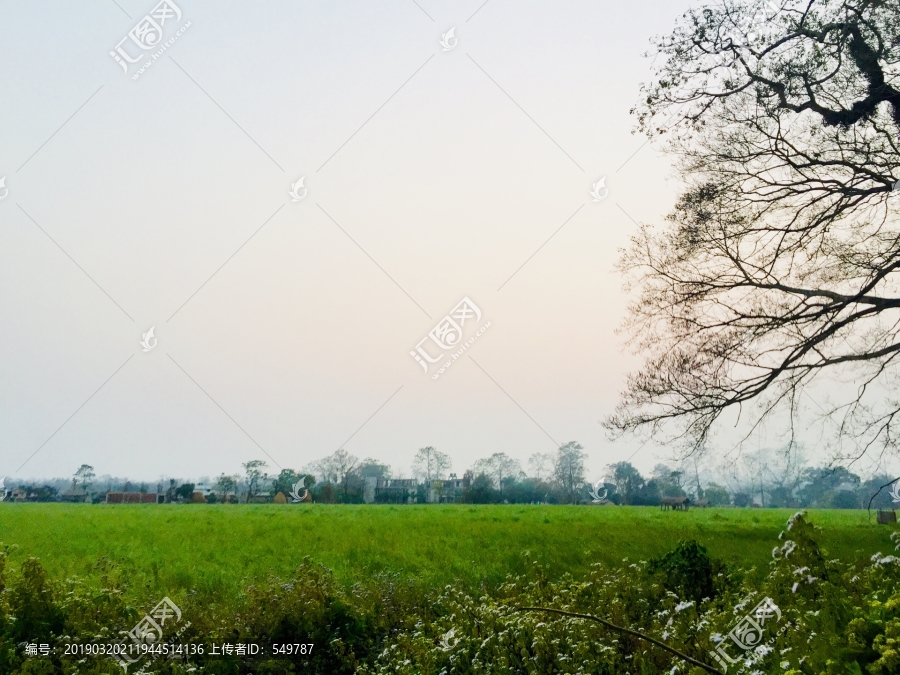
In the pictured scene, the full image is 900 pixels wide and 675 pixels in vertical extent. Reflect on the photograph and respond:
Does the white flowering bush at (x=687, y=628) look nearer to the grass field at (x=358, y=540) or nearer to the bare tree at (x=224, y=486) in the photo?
the grass field at (x=358, y=540)

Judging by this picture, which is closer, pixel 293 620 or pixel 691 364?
pixel 293 620

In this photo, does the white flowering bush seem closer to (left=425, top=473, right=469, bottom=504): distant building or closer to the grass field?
the grass field

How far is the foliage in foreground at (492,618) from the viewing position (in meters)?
4.52

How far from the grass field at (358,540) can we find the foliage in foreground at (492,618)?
118 centimetres

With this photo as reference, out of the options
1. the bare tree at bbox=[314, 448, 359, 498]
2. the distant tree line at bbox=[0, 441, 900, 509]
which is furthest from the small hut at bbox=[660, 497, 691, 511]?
the bare tree at bbox=[314, 448, 359, 498]

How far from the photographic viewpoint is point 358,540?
39.9 ft

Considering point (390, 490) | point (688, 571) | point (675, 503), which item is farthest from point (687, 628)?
point (390, 490)

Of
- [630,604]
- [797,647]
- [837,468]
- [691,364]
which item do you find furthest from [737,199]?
[797,647]

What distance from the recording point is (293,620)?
7.03 m

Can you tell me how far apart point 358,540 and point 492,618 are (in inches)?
264

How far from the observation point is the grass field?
9883mm

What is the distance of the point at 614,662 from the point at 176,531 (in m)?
9.35

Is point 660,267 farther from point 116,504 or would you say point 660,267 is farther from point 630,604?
point 116,504

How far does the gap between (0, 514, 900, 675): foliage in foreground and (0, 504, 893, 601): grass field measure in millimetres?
1185
